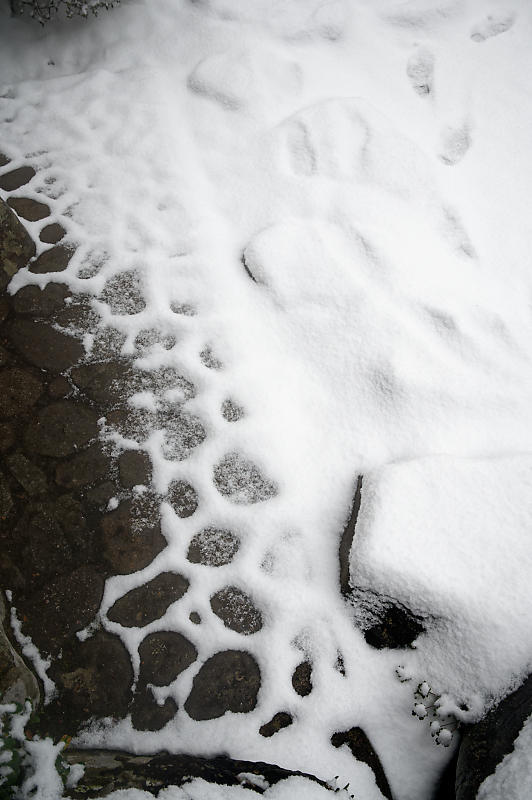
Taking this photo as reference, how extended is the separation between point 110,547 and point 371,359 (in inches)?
59.8

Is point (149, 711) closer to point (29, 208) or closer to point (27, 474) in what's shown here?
point (27, 474)

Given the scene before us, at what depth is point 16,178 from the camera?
2908 millimetres

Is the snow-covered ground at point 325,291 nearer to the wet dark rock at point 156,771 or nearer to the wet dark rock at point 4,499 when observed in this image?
the wet dark rock at point 156,771

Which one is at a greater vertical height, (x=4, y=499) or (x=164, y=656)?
(x=4, y=499)

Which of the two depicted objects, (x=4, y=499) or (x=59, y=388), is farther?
(x=59, y=388)

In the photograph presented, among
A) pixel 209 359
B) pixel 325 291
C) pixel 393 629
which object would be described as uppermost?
pixel 325 291

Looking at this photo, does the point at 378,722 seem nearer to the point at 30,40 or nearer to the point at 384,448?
the point at 384,448

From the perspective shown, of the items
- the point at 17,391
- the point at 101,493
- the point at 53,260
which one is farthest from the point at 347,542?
the point at 53,260

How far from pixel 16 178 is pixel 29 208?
0.99 ft

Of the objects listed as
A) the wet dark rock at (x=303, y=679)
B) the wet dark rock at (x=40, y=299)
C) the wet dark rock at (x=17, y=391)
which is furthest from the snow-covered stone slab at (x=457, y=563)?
the wet dark rock at (x=40, y=299)

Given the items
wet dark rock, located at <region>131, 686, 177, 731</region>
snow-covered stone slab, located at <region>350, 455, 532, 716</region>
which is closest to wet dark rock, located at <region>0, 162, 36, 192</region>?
snow-covered stone slab, located at <region>350, 455, 532, 716</region>

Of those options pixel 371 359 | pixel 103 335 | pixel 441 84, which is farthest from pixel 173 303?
pixel 441 84

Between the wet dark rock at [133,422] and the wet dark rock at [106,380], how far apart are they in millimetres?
78

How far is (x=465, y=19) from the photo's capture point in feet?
10.6
